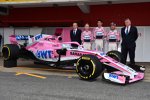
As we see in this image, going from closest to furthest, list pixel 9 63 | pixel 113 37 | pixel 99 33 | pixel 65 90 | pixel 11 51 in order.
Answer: pixel 65 90 < pixel 11 51 < pixel 9 63 < pixel 113 37 < pixel 99 33

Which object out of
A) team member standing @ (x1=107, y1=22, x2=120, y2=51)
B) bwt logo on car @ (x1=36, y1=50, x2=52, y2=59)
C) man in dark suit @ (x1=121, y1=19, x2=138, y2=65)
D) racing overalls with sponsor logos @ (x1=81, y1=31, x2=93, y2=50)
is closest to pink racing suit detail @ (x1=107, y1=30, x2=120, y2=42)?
team member standing @ (x1=107, y1=22, x2=120, y2=51)

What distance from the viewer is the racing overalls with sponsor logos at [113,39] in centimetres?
1431

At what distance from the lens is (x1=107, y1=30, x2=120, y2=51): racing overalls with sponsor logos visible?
14.3 m

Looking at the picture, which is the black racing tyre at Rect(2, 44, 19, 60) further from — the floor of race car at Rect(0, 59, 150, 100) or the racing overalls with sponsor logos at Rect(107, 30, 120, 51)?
the racing overalls with sponsor logos at Rect(107, 30, 120, 51)

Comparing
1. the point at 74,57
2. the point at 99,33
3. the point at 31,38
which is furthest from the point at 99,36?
the point at 74,57

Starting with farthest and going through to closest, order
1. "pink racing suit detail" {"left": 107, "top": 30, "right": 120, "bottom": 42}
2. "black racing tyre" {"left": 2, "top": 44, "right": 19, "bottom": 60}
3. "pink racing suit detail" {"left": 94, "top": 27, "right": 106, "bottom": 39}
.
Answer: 1. "pink racing suit detail" {"left": 94, "top": 27, "right": 106, "bottom": 39}
2. "pink racing suit detail" {"left": 107, "top": 30, "right": 120, "bottom": 42}
3. "black racing tyre" {"left": 2, "top": 44, "right": 19, "bottom": 60}

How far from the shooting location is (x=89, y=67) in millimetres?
10133

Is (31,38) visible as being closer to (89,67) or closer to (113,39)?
(113,39)

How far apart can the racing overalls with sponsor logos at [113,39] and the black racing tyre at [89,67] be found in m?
4.28

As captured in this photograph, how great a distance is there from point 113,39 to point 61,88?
5828mm

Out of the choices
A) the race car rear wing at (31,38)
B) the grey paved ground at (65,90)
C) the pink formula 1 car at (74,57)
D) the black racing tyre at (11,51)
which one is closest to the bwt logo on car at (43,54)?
the pink formula 1 car at (74,57)

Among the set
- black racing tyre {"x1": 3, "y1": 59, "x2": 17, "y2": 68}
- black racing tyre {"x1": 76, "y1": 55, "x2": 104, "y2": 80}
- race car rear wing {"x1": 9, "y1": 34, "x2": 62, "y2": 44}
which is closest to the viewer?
black racing tyre {"x1": 76, "y1": 55, "x2": 104, "y2": 80}

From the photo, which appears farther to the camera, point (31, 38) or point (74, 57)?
point (31, 38)

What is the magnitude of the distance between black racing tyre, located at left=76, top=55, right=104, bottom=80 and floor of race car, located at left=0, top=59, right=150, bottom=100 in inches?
8.7
